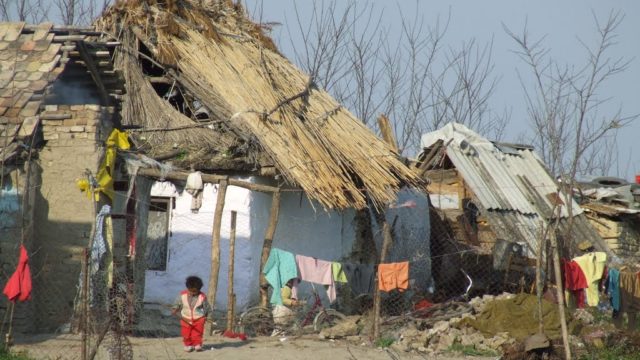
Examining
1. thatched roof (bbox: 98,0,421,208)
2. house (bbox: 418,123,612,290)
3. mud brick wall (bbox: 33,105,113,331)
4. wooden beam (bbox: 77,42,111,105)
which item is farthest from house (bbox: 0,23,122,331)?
house (bbox: 418,123,612,290)

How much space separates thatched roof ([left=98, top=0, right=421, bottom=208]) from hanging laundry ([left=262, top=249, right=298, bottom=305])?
1.17m

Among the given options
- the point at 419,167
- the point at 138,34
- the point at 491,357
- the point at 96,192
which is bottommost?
the point at 491,357

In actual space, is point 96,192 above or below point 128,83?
below

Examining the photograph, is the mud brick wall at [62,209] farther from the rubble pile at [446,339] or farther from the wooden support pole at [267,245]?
the rubble pile at [446,339]

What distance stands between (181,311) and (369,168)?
5146mm

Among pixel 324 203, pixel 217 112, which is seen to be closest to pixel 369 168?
pixel 324 203

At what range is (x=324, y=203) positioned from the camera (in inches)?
525

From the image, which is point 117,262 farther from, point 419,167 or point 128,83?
point 419,167

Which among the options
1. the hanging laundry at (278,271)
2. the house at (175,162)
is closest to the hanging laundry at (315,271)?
the hanging laundry at (278,271)

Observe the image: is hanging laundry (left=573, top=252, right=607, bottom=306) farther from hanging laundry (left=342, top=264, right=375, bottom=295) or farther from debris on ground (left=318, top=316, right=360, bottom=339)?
hanging laundry (left=342, top=264, right=375, bottom=295)

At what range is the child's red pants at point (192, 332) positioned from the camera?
1027 cm

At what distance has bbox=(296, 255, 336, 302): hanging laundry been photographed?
41.0 feet

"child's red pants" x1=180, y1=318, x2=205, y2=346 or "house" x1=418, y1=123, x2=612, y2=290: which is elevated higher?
"house" x1=418, y1=123, x2=612, y2=290

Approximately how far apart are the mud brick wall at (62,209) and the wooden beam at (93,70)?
142cm
